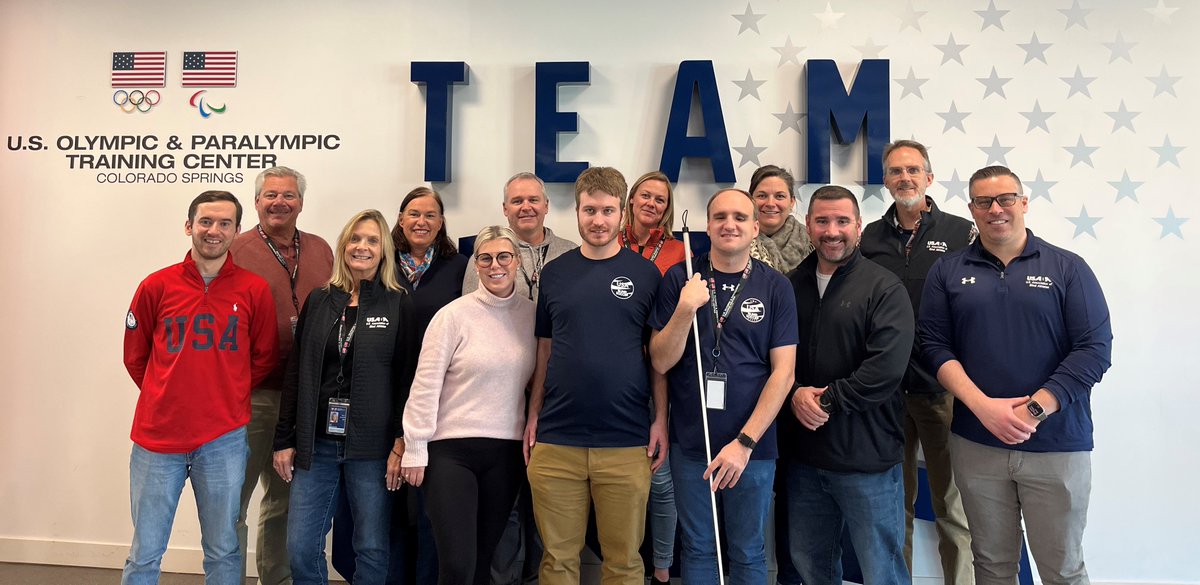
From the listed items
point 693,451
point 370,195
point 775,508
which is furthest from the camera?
point 370,195

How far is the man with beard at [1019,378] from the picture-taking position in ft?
7.57

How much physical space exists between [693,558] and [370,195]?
2608 mm

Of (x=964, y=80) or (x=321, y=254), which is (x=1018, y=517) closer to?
(x=964, y=80)

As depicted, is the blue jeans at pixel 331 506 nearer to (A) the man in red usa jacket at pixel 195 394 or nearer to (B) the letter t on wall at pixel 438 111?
(A) the man in red usa jacket at pixel 195 394

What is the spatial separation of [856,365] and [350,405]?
1.87 metres

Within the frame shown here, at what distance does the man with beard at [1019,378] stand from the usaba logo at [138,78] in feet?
13.9

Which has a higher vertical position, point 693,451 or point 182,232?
point 182,232

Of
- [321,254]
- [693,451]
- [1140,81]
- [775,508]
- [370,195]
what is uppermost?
[1140,81]

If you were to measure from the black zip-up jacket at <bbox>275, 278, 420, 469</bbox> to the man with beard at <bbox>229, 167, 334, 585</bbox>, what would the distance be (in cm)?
40

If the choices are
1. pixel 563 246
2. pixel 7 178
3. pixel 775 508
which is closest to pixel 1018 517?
pixel 775 508

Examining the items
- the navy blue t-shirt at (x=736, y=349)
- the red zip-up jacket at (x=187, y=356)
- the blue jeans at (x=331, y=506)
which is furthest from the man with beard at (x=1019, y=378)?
the red zip-up jacket at (x=187, y=356)

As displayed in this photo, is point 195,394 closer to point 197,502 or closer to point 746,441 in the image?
point 197,502

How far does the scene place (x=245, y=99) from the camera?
3895 millimetres

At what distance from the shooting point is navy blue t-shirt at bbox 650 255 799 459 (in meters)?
2.33
